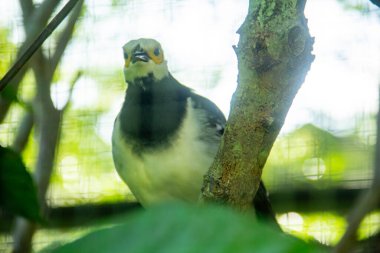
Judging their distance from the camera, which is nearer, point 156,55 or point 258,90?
point 258,90

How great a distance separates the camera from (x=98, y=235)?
17.0 inches

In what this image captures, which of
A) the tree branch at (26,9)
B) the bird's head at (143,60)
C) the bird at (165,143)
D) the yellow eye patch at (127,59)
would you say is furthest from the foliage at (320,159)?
the tree branch at (26,9)

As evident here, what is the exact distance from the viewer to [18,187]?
1.16 meters

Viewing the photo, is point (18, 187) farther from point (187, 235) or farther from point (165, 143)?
point (165, 143)

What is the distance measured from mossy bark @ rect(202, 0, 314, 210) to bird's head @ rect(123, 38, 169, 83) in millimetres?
1356

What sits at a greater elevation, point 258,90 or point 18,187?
point 258,90

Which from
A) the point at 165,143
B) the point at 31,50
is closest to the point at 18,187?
the point at 31,50

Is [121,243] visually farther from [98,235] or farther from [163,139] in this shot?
[163,139]

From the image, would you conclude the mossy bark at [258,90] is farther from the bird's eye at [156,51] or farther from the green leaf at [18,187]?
the bird's eye at [156,51]

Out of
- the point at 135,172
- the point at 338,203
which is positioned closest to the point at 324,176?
the point at 338,203

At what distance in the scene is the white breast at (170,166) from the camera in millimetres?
2248

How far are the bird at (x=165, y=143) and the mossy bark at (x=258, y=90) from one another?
110cm

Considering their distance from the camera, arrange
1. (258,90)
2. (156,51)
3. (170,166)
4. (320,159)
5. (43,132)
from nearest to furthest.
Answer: (258,90) → (170,166) → (43,132) → (156,51) → (320,159)

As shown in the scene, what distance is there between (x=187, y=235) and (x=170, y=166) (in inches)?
72.1
